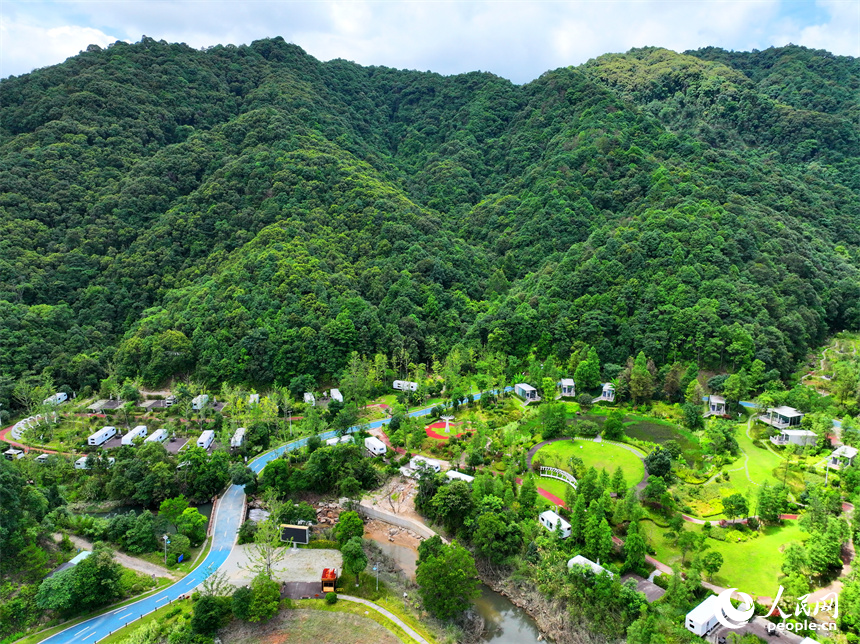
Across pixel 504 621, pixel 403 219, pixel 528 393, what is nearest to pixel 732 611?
pixel 504 621

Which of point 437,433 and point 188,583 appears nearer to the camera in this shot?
point 188,583

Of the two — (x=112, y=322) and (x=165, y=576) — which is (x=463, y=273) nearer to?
(x=112, y=322)

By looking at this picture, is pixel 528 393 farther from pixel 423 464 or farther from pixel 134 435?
pixel 134 435

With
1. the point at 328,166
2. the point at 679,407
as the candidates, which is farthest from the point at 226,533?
the point at 328,166

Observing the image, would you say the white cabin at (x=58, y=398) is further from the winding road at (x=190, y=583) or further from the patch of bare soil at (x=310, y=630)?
the patch of bare soil at (x=310, y=630)

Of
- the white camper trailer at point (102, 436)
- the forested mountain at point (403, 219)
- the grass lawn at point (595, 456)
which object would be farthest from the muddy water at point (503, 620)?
the forested mountain at point (403, 219)

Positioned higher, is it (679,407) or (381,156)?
(381,156)

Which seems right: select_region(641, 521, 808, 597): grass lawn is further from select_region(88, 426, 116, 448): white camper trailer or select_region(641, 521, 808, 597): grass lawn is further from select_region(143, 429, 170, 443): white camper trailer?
select_region(88, 426, 116, 448): white camper trailer
